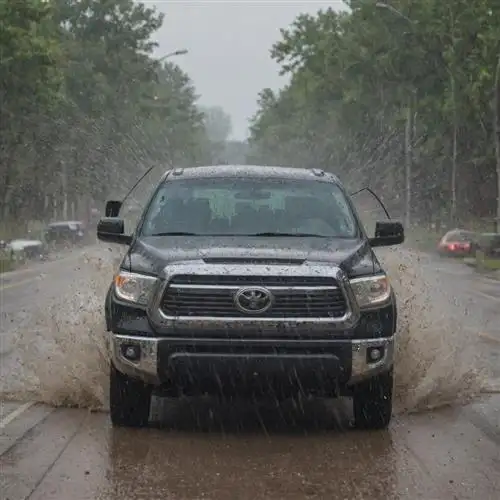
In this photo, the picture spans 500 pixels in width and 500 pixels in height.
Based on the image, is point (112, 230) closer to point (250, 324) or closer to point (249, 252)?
point (249, 252)

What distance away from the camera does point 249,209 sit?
29.6 feet

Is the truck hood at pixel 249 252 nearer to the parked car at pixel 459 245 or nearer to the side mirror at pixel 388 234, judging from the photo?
the side mirror at pixel 388 234

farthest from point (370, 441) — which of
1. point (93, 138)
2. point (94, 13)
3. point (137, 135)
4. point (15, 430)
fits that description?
point (137, 135)

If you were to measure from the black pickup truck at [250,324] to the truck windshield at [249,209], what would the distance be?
20.5 inches

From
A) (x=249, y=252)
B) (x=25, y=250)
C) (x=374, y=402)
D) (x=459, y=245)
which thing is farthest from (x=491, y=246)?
(x=249, y=252)

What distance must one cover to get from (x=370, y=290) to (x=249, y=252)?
33.9 inches

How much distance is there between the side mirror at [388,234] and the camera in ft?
29.6

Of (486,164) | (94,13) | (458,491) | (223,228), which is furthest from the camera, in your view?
(94,13)

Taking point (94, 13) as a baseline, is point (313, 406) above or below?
below

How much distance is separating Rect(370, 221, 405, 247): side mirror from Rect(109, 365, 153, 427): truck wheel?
219 cm

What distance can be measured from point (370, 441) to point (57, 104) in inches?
2167

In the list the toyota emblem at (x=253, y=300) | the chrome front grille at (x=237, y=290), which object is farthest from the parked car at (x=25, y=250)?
the toyota emblem at (x=253, y=300)

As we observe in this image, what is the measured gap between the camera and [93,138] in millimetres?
76688

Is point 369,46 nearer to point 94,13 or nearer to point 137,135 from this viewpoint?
point 94,13
